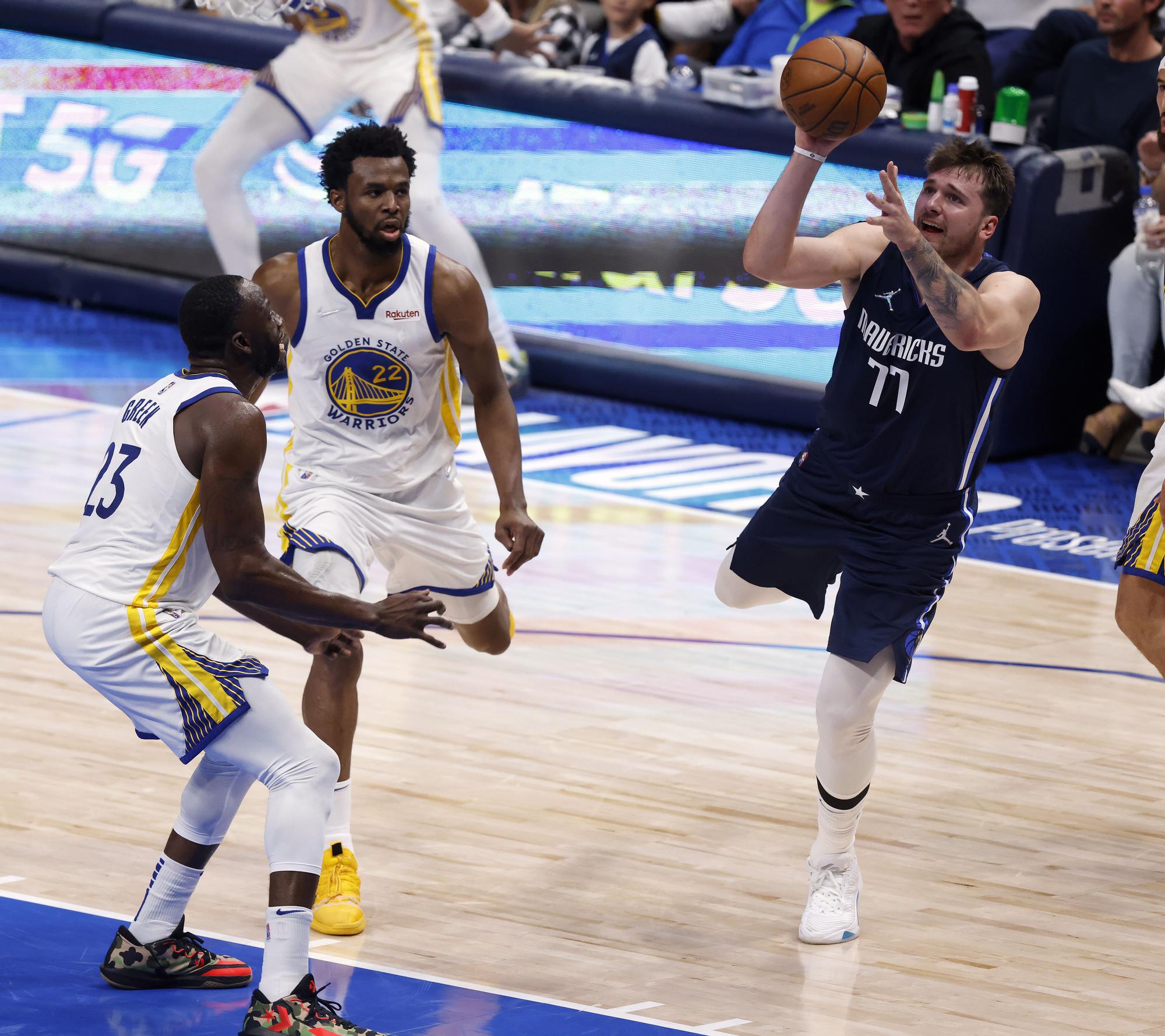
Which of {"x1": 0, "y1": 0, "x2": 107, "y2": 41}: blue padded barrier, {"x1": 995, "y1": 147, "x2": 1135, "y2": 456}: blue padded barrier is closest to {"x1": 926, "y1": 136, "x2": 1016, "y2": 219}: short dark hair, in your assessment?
{"x1": 995, "y1": 147, "x2": 1135, "y2": 456}: blue padded barrier

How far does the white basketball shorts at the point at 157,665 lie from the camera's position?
150 inches

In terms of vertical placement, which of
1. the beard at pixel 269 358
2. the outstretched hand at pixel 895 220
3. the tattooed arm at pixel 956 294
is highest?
the outstretched hand at pixel 895 220

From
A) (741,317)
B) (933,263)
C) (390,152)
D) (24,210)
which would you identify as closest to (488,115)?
(741,317)

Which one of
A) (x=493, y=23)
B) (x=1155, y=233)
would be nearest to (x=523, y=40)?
(x=493, y=23)

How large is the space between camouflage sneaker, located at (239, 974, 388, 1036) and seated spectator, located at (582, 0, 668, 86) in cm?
711

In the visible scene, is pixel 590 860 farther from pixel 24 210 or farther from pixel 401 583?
pixel 24 210

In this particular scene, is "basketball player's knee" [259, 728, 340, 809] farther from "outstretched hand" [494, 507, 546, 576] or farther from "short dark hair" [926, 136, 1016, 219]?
"short dark hair" [926, 136, 1016, 219]

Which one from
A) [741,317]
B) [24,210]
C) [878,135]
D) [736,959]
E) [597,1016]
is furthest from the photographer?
[24,210]

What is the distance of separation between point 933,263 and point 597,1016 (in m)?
1.73

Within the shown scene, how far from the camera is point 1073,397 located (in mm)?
9422

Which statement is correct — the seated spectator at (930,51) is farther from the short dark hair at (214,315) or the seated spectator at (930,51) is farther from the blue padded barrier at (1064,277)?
the short dark hair at (214,315)

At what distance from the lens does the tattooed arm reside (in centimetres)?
411

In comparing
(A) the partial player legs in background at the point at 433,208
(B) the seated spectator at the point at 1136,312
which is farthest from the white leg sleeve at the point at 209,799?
(B) the seated spectator at the point at 1136,312

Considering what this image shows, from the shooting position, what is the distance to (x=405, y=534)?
491 cm
